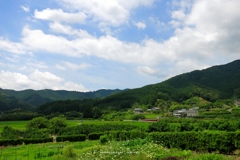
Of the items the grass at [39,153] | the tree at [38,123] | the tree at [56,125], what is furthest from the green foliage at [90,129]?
the grass at [39,153]

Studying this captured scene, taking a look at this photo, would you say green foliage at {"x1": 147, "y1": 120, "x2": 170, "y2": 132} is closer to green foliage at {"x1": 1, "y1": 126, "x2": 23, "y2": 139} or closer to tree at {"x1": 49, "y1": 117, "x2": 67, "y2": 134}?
green foliage at {"x1": 1, "y1": 126, "x2": 23, "y2": 139}

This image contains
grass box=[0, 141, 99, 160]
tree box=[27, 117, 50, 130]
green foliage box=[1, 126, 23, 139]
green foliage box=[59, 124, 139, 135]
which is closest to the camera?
grass box=[0, 141, 99, 160]

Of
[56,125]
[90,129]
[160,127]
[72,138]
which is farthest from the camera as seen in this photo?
[56,125]

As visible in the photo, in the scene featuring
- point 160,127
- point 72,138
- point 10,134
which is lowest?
point 72,138

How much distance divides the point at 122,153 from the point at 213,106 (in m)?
110

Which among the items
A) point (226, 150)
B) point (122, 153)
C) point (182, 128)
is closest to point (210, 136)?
point (226, 150)

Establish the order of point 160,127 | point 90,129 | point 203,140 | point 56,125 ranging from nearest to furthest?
point 203,140
point 160,127
point 90,129
point 56,125

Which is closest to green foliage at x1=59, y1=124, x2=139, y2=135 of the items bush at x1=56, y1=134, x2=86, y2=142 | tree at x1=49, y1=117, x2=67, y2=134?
tree at x1=49, y1=117, x2=67, y2=134

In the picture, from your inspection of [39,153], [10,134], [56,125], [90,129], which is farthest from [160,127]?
[56,125]

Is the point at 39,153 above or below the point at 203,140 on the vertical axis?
below

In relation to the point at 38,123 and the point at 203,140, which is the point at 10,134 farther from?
the point at 203,140

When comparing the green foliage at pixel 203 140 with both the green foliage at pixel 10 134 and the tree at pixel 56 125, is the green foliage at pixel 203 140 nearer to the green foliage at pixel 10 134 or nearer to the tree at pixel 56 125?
the green foliage at pixel 10 134

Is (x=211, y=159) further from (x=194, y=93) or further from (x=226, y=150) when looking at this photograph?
(x=194, y=93)

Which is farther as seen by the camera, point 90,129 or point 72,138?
point 90,129
